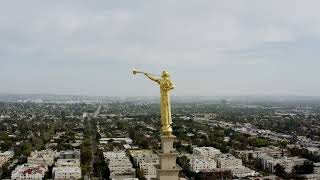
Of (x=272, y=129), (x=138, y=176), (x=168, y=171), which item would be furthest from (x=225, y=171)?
(x=272, y=129)

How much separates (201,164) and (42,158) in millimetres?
15620

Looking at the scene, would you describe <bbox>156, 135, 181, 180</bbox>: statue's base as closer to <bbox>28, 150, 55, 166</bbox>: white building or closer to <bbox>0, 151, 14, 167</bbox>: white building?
<bbox>28, 150, 55, 166</bbox>: white building

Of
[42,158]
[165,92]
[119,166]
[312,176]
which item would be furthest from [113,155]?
[165,92]

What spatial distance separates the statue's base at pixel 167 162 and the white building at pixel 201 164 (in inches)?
1480

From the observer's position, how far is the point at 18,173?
146 feet

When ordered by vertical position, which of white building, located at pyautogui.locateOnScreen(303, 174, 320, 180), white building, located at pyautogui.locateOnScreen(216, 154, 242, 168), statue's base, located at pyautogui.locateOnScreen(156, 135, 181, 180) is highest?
statue's base, located at pyautogui.locateOnScreen(156, 135, 181, 180)

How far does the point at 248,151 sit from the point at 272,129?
34.1m

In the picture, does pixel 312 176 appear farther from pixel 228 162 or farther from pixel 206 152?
pixel 206 152

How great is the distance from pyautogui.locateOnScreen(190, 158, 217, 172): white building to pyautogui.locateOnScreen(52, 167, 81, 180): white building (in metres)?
10.4

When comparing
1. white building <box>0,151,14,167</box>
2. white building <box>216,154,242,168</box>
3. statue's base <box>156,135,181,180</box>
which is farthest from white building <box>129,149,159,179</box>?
statue's base <box>156,135,181,180</box>

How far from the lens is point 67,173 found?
4369 centimetres

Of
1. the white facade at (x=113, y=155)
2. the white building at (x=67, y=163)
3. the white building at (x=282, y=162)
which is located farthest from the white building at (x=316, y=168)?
the white building at (x=67, y=163)

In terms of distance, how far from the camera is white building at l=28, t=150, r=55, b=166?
165 ft

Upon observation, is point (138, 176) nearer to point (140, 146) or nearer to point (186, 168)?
point (186, 168)
